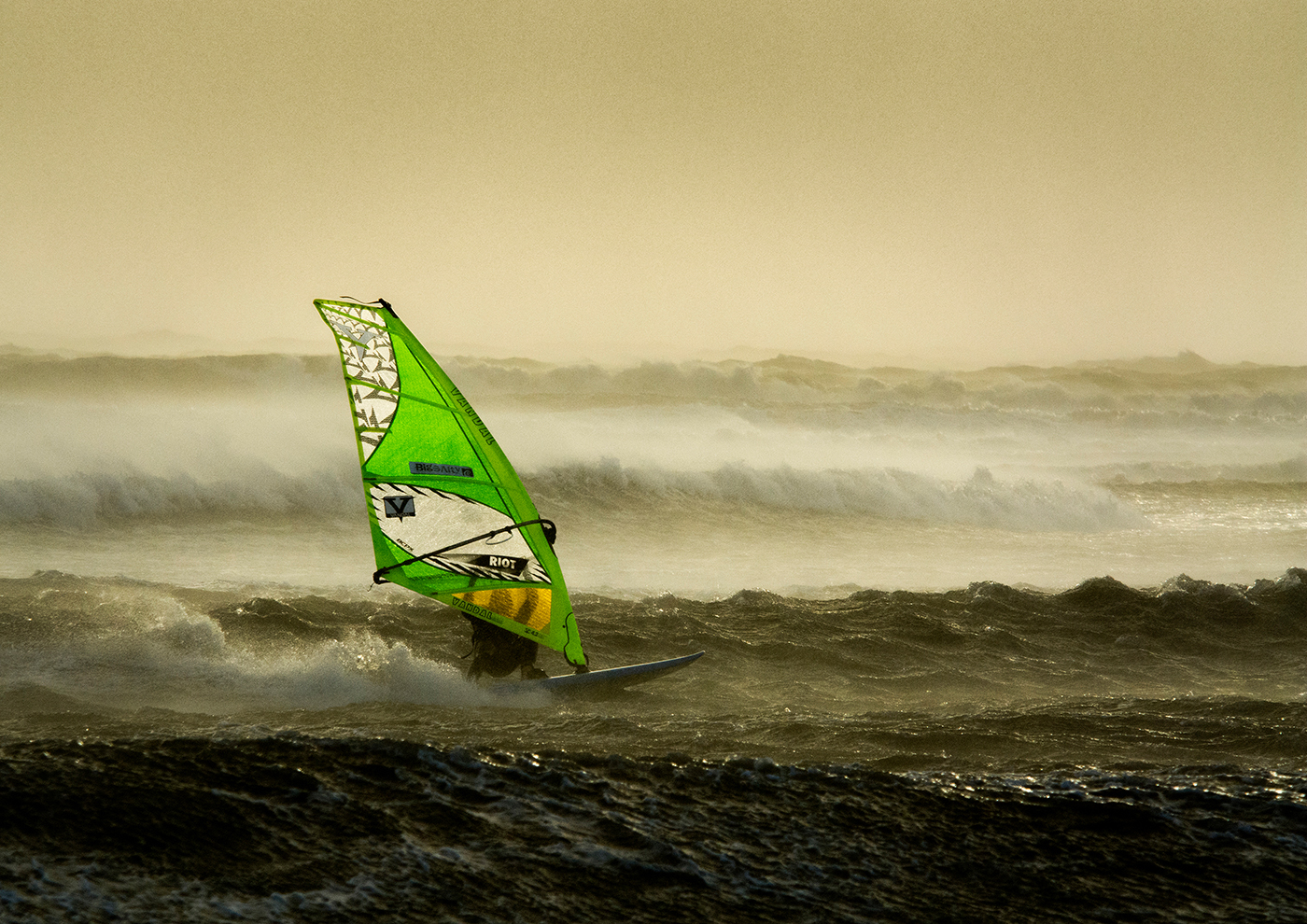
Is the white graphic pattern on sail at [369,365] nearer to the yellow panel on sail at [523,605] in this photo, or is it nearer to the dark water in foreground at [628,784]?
the yellow panel on sail at [523,605]

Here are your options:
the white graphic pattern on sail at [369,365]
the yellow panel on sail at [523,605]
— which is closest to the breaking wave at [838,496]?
the yellow panel on sail at [523,605]

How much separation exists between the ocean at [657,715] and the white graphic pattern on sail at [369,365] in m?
1.89

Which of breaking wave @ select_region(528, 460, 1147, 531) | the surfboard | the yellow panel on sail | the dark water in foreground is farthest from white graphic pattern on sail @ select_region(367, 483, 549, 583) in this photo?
breaking wave @ select_region(528, 460, 1147, 531)

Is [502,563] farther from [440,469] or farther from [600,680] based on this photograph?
[600,680]

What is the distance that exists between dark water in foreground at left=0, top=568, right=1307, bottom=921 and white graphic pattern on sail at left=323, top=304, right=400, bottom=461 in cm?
188

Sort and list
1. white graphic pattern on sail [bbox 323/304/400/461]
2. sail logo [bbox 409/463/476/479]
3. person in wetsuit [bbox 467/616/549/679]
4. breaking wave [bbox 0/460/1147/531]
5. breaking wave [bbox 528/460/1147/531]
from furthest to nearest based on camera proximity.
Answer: breaking wave [bbox 528/460/1147/531], breaking wave [bbox 0/460/1147/531], person in wetsuit [bbox 467/616/549/679], sail logo [bbox 409/463/476/479], white graphic pattern on sail [bbox 323/304/400/461]

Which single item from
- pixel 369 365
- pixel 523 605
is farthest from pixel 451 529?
pixel 369 365

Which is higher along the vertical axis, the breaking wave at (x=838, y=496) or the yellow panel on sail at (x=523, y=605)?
the breaking wave at (x=838, y=496)

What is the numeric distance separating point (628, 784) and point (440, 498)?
11.0 ft

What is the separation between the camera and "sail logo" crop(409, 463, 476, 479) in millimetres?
8312

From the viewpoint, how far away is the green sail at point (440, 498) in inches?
322

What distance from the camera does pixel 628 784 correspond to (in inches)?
226

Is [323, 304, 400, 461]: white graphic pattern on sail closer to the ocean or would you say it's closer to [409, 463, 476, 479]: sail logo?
[409, 463, 476, 479]: sail logo

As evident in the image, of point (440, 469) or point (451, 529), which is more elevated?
point (440, 469)
